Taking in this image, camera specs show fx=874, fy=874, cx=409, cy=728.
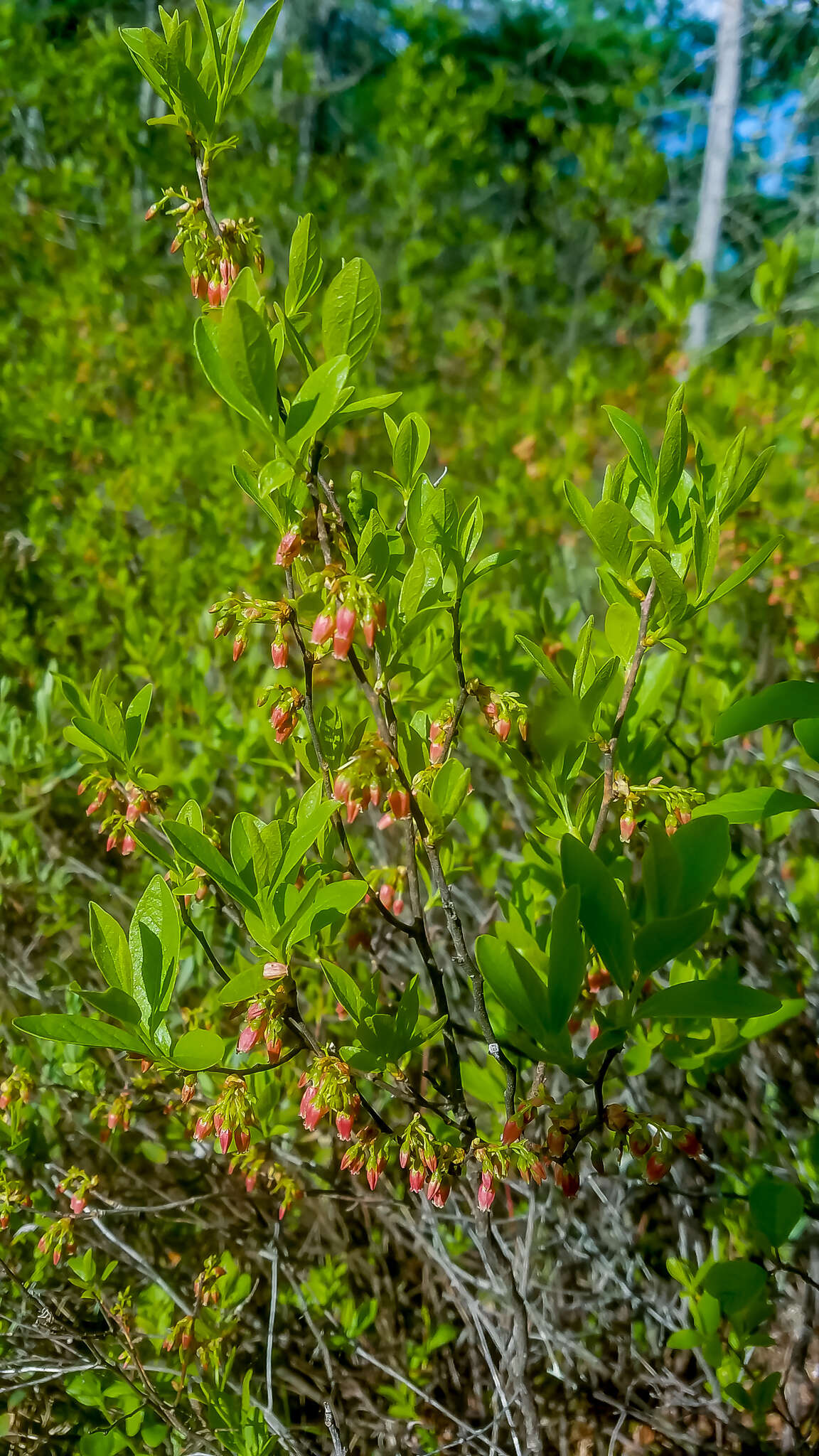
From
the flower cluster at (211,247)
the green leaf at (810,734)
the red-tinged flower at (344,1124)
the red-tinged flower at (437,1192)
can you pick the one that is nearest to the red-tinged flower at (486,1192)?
the red-tinged flower at (437,1192)

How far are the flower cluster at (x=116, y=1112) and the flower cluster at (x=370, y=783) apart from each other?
61 centimetres

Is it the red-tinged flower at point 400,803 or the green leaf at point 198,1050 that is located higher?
the red-tinged flower at point 400,803

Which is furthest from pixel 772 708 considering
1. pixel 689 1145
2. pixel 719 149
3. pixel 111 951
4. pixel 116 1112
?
pixel 719 149

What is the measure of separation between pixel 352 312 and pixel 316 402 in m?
0.10

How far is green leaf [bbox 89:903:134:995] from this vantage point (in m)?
0.76

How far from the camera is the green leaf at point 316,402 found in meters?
0.68

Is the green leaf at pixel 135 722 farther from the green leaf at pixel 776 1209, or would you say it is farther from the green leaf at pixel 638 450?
the green leaf at pixel 776 1209

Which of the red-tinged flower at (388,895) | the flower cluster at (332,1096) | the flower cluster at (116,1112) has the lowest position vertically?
the flower cluster at (116,1112)

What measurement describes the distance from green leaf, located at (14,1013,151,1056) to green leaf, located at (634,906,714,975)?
40 cm

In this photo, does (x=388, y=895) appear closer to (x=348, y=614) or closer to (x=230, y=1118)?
(x=230, y=1118)

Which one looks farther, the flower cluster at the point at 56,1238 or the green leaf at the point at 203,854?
the flower cluster at the point at 56,1238

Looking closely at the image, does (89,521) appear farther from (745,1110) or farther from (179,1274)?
(745,1110)

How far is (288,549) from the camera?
2.44ft

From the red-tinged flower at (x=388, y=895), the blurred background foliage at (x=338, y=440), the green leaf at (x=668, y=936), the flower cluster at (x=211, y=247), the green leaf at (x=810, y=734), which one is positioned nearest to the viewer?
the green leaf at (x=668, y=936)
